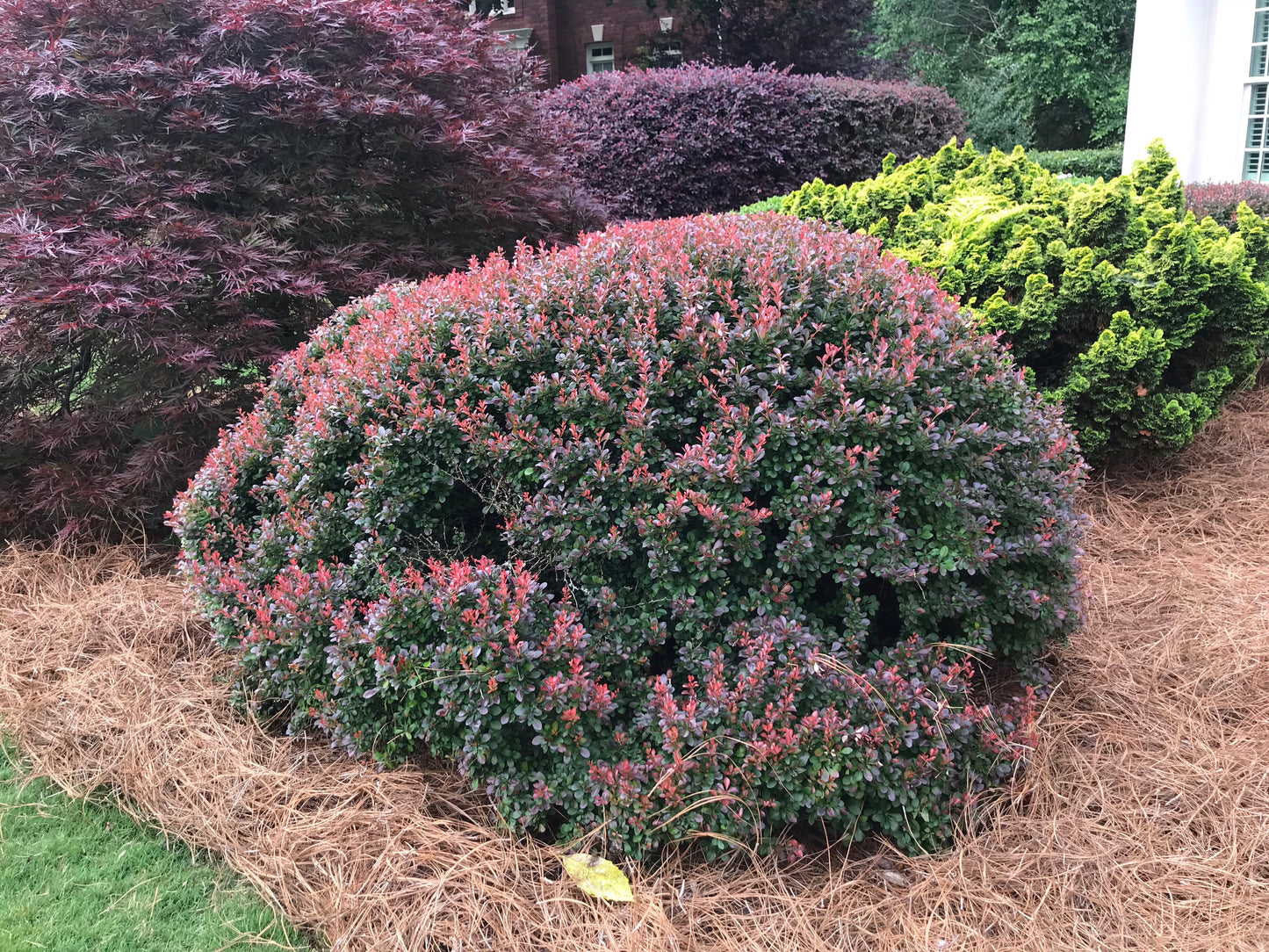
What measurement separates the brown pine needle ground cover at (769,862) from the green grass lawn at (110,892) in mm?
66

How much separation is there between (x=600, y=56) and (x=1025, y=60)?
9019mm

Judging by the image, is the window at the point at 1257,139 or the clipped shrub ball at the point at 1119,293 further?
the window at the point at 1257,139

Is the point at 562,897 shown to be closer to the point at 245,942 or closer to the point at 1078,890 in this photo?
the point at 245,942

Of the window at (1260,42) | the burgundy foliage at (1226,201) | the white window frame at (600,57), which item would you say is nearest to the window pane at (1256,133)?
the window at (1260,42)

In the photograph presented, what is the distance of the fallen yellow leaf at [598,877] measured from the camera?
2008 mm

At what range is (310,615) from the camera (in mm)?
2352

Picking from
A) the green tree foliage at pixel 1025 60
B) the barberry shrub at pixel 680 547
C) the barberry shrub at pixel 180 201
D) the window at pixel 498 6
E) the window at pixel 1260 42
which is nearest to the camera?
the barberry shrub at pixel 680 547

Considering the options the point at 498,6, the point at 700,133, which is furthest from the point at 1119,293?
the point at 498,6

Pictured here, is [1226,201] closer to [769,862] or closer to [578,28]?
[769,862]

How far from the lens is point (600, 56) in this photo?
19.5 meters

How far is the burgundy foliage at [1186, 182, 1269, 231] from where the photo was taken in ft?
16.6

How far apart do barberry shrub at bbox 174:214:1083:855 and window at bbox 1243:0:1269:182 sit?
29.5ft

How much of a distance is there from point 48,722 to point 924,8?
843 inches

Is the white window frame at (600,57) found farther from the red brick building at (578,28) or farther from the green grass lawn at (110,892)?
the green grass lawn at (110,892)
